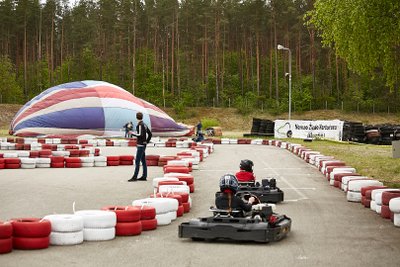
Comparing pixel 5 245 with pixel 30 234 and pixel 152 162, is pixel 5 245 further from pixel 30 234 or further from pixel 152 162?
pixel 152 162

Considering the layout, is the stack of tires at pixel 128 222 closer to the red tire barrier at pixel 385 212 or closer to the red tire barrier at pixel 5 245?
the red tire barrier at pixel 5 245

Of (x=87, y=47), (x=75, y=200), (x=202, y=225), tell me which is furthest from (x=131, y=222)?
(x=87, y=47)

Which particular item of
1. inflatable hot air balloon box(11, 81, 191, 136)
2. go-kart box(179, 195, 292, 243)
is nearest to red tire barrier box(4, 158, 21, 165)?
go-kart box(179, 195, 292, 243)

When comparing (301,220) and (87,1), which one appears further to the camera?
(87,1)

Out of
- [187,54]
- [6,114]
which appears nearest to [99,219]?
[6,114]

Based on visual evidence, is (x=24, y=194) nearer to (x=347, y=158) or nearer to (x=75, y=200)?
(x=75, y=200)

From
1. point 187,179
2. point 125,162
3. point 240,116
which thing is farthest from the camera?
point 240,116

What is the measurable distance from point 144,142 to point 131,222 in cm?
958

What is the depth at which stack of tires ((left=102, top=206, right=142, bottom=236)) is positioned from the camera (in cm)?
1124

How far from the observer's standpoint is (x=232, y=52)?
340 ft

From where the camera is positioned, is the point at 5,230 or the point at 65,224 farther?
the point at 65,224

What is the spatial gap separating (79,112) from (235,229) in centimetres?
4098

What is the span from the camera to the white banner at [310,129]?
167ft

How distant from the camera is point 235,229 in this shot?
10.6 m
